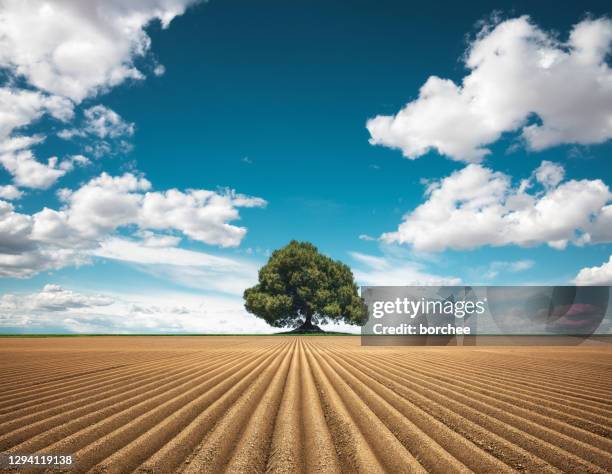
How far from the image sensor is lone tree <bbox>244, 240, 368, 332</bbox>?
40531 millimetres

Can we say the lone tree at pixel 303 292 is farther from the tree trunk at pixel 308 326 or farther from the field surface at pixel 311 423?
the field surface at pixel 311 423

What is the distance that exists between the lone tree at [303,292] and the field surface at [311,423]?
109 ft

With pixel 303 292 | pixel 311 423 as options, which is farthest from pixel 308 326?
pixel 311 423

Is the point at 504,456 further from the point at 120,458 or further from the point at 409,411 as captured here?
the point at 120,458

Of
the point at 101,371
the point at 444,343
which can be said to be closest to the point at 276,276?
the point at 444,343

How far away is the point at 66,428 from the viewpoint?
3.87 metres

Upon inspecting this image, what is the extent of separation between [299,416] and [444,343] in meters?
18.4

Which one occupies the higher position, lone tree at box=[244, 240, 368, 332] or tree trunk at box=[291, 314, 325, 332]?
lone tree at box=[244, 240, 368, 332]

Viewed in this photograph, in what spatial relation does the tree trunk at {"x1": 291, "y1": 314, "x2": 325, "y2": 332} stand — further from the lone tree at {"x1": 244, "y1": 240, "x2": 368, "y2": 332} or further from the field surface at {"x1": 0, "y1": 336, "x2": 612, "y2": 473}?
the field surface at {"x1": 0, "y1": 336, "x2": 612, "y2": 473}

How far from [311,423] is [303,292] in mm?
36607

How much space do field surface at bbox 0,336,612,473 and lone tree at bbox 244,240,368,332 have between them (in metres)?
33.2

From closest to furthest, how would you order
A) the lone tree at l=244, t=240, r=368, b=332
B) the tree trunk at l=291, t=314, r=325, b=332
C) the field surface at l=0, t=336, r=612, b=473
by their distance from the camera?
1. the field surface at l=0, t=336, r=612, b=473
2. the lone tree at l=244, t=240, r=368, b=332
3. the tree trunk at l=291, t=314, r=325, b=332

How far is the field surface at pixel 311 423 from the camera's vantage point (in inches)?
123

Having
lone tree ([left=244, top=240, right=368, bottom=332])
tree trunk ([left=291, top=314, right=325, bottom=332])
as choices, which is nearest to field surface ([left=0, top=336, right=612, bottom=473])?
lone tree ([left=244, top=240, right=368, bottom=332])
